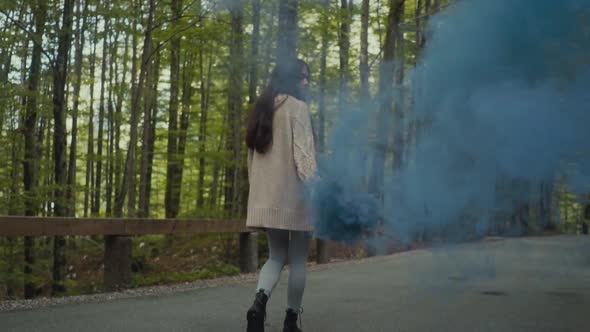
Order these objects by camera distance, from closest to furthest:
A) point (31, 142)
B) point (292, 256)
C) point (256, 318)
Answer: point (256, 318)
point (292, 256)
point (31, 142)

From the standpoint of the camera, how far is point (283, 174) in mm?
4363

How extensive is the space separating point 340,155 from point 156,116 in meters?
20.7

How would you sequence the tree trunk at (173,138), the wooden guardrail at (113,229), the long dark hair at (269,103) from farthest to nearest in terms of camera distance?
the tree trunk at (173,138) → the wooden guardrail at (113,229) → the long dark hair at (269,103)

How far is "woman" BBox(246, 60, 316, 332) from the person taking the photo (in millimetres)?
4336

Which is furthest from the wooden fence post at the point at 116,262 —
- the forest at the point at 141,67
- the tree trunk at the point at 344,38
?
the tree trunk at the point at 344,38

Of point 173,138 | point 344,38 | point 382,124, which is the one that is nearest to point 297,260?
point 382,124

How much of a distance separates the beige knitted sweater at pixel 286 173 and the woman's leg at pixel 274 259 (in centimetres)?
17

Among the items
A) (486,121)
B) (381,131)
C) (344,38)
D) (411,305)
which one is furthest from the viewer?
(344,38)

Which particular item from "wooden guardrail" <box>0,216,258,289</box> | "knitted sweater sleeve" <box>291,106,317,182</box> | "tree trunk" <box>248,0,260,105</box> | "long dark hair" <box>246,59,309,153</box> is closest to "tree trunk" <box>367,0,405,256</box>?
"knitted sweater sleeve" <box>291,106,317,182</box>

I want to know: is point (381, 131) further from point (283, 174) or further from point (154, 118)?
point (154, 118)

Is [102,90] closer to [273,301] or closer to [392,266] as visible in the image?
[392,266]

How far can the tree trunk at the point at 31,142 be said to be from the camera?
1119 cm

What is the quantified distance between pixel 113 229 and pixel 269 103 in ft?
12.1

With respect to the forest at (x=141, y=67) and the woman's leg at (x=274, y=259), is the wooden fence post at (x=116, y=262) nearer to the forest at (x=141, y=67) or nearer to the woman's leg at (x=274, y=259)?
the forest at (x=141, y=67)
